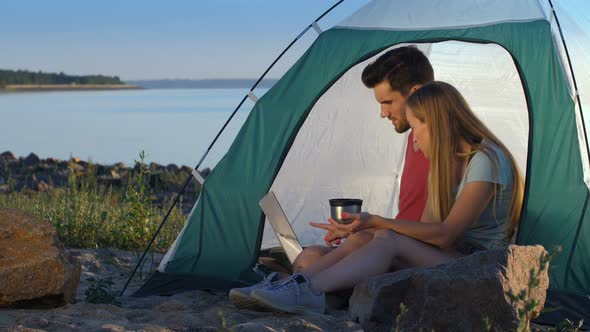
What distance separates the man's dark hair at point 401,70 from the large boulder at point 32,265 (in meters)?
1.78

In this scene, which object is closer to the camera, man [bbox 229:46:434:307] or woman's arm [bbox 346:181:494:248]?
woman's arm [bbox 346:181:494:248]

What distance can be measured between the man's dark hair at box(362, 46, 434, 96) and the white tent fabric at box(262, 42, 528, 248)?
3.51ft

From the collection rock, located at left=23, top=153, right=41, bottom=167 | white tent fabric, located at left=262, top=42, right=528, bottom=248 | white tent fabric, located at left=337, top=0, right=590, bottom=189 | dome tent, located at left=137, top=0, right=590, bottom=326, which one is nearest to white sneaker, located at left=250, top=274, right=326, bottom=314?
dome tent, located at left=137, top=0, right=590, bottom=326

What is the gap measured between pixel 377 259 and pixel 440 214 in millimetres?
398

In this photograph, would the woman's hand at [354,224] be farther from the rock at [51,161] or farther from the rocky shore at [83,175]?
the rock at [51,161]

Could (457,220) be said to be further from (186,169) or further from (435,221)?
(186,169)

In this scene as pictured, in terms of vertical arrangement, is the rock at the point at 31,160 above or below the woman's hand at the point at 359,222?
below

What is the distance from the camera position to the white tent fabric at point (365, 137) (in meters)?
5.91

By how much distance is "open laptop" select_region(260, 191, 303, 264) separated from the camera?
4742 millimetres

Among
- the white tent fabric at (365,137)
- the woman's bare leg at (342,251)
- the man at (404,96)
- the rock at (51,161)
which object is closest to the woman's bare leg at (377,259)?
the woman's bare leg at (342,251)

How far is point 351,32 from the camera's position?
16.2 ft

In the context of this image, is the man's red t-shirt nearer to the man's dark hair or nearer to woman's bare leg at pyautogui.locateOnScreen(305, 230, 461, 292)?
the man's dark hair

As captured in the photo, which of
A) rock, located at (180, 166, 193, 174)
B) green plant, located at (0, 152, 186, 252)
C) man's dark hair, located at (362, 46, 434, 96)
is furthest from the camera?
rock, located at (180, 166, 193, 174)

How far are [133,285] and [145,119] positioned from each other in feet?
70.7
